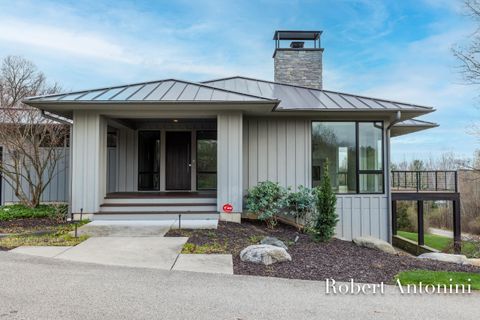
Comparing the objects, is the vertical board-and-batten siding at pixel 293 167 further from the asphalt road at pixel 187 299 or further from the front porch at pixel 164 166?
the asphalt road at pixel 187 299

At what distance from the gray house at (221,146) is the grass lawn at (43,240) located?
1.45m

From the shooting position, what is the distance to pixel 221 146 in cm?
802

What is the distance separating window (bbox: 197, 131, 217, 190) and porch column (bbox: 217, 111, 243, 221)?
301 centimetres

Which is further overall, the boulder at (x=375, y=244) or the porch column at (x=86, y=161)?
the porch column at (x=86, y=161)

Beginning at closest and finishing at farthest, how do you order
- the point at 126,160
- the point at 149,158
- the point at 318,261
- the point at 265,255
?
the point at 265,255 < the point at 318,261 < the point at 126,160 < the point at 149,158

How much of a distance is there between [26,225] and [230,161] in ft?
16.4

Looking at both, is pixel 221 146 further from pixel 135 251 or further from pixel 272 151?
pixel 135 251

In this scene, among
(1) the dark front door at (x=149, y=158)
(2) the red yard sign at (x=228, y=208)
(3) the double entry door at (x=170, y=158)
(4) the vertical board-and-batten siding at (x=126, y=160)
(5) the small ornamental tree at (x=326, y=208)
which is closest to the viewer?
(5) the small ornamental tree at (x=326, y=208)

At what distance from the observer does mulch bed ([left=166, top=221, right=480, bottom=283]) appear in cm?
443

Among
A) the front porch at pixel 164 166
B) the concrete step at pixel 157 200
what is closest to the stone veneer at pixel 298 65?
the front porch at pixel 164 166

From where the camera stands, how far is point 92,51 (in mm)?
16109

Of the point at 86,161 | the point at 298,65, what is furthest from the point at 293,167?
the point at 298,65

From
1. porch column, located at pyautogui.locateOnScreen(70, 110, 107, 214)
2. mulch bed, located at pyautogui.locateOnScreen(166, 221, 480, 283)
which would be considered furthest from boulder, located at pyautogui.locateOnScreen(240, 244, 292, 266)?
porch column, located at pyautogui.locateOnScreen(70, 110, 107, 214)

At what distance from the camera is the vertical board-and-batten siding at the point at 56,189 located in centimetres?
1035
